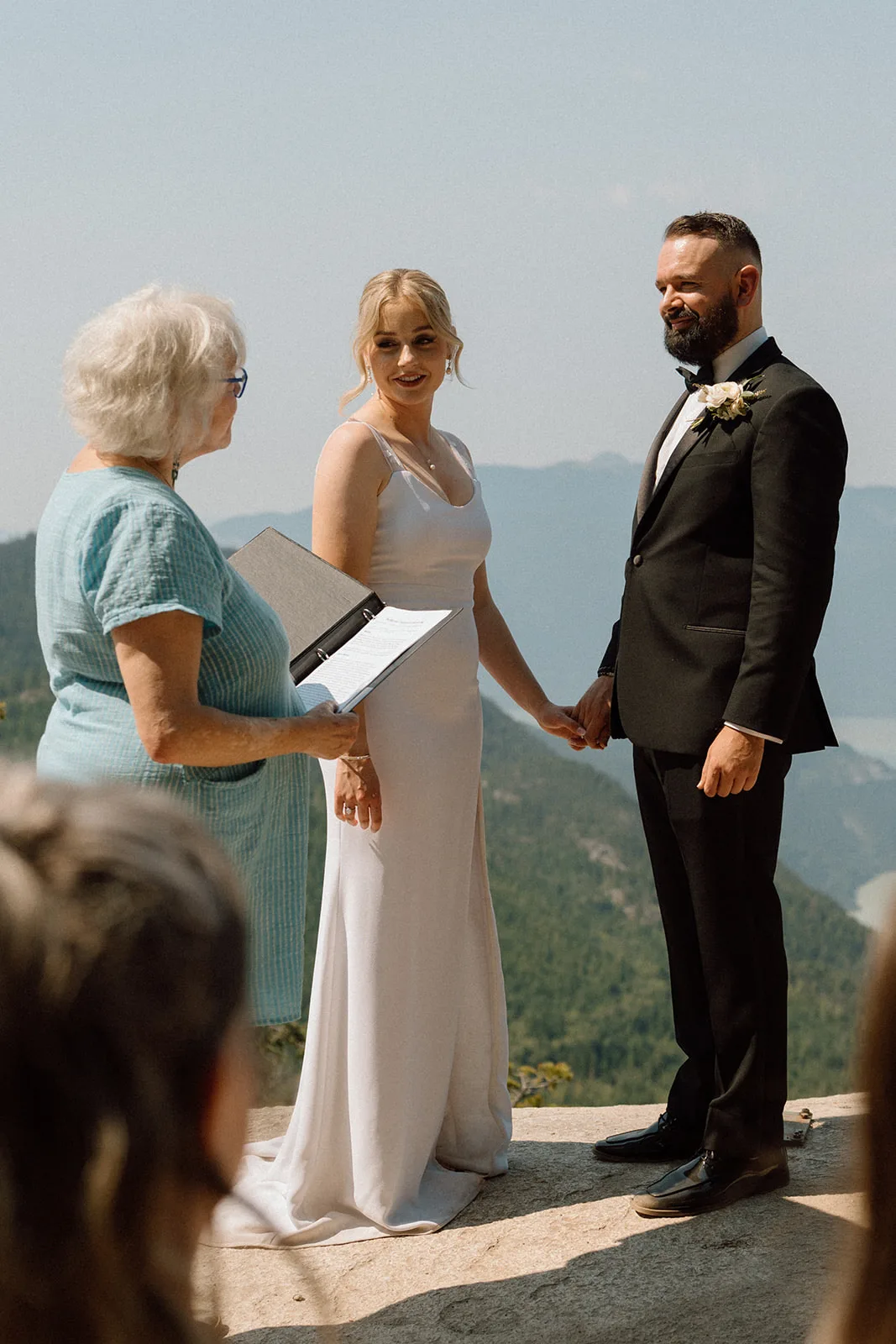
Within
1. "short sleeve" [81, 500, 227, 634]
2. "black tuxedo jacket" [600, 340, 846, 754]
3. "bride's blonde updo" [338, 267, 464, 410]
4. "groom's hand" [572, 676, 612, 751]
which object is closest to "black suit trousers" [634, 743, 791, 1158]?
"black tuxedo jacket" [600, 340, 846, 754]

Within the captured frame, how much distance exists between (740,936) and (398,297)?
1.79 metres

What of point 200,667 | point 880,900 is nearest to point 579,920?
point 200,667

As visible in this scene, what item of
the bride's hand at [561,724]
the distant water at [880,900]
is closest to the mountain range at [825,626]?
the bride's hand at [561,724]

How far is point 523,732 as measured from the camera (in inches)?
1350

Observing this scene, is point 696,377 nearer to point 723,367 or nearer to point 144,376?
point 723,367

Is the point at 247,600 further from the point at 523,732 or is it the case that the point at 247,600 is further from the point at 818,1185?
the point at 523,732

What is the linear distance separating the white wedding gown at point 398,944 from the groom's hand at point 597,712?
40cm

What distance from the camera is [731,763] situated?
332cm

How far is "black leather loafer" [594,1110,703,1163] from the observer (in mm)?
3801

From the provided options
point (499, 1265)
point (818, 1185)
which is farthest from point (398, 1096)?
point (818, 1185)

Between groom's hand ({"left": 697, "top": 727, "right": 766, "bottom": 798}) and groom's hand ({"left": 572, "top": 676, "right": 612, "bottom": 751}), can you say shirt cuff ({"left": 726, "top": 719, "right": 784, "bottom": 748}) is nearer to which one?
groom's hand ({"left": 697, "top": 727, "right": 766, "bottom": 798})

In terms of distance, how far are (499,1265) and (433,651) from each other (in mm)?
1457

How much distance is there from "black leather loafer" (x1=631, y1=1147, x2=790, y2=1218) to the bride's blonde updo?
6.94ft

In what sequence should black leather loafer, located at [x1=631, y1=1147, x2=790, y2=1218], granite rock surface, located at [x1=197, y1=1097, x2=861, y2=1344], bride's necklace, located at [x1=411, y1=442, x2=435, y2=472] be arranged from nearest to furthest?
granite rock surface, located at [x1=197, y1=1097, x2=861, y2=1344]
black leather loafer, located at [x1=631, y1=1147, x2=790, y2=1218]
bride's necklace, located at [x1=411, y1=442, x2=435, y2=472]
